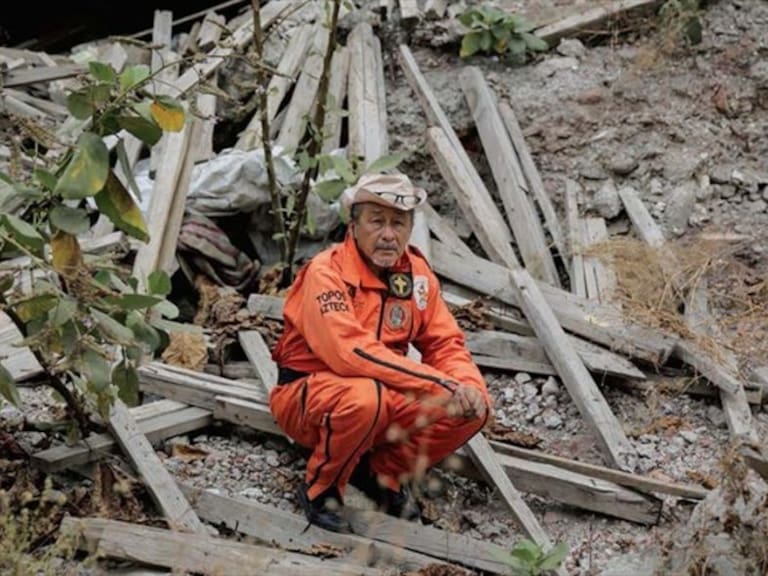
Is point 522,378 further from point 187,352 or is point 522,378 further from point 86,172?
point 86,172

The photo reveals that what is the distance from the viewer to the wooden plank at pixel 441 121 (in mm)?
6828

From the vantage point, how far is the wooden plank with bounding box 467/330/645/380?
5.59m

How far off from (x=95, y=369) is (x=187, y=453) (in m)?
0.93

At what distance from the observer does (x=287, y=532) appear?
462 cm

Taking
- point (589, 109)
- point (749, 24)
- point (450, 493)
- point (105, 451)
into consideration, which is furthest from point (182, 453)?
point (749, 24)

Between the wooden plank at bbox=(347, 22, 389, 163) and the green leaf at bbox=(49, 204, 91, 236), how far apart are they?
108 inches

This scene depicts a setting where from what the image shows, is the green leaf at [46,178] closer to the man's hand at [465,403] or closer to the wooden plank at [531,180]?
the man's hand at [465,403]

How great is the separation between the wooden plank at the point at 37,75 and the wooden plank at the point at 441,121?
210 cm

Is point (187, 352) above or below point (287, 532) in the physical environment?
above

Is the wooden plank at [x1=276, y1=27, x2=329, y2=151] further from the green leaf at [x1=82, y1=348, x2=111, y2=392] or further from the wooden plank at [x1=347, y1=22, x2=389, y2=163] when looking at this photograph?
the green leaf at [x1=82, y1=348, x2=111, y2=392]

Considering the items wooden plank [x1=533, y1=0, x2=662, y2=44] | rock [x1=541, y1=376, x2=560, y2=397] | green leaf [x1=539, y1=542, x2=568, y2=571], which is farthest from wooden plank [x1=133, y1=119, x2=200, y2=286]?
green leaf [x1=539, y1=542, x2=568, y2=571]

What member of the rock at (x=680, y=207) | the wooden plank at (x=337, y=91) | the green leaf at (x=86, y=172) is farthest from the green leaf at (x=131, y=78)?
the rock at (x=680, y=207)

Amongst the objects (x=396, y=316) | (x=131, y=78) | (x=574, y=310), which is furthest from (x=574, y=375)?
(x=131, y=78)

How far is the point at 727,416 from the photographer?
17.5 ft
